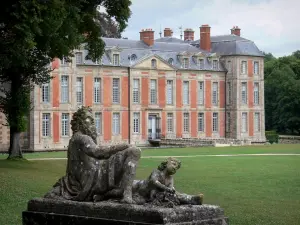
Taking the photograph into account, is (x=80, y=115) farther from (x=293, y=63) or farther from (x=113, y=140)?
(x=293, y=63)

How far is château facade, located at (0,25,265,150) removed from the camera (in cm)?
5097

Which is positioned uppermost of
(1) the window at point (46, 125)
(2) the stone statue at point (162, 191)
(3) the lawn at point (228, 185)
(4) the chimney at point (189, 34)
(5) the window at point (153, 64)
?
(4) the chimney at point (189, 34)

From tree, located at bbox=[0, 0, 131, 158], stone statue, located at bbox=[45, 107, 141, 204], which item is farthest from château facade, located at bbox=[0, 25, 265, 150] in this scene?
stone statue, located at bbox=[45, 107, 141, 204]

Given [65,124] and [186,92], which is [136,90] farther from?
[65,124]

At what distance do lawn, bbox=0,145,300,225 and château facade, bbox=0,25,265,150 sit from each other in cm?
1865

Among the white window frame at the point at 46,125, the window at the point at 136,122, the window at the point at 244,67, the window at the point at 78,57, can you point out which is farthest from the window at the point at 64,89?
the window at the point at 244,67

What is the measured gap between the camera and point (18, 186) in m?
19.2

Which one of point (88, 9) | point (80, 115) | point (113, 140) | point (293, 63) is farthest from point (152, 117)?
point (80, 115)

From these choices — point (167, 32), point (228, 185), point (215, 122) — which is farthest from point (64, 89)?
point (228, 185)

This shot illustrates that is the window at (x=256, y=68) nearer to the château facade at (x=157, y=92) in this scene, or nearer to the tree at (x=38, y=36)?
the château facade at (x=157, y=92)

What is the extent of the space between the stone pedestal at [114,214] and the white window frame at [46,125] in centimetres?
4115

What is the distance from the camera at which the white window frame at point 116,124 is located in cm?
5441

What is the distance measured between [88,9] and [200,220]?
1690 centimetres

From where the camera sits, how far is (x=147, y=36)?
2288 inches
